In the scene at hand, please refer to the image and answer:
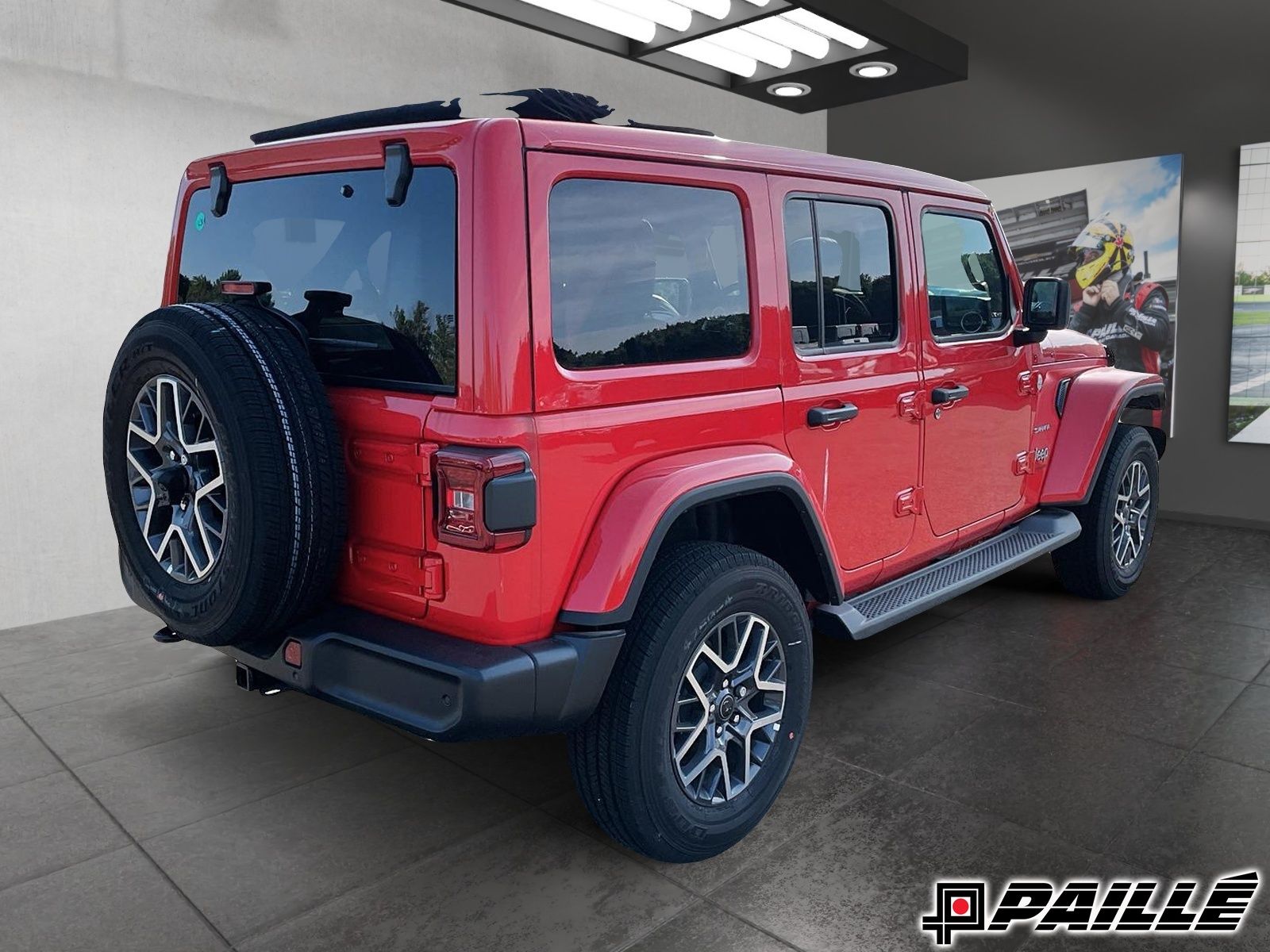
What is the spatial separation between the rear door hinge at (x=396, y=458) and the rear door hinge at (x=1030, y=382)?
2.79 metres

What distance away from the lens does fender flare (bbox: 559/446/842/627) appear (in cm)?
224

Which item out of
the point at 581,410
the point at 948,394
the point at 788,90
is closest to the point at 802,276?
the point at 948,394

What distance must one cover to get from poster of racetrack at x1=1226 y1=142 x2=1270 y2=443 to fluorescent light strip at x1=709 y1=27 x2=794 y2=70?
9.83ft

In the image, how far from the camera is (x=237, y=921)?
230 centimetres

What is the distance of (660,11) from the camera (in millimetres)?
5387

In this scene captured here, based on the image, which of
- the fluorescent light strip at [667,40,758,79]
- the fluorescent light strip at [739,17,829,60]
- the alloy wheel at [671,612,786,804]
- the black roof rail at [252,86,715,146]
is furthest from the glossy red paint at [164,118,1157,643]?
the fluorescent light strip at [667,40,758,79]

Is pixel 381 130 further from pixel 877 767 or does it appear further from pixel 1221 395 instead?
pixel 1221 395

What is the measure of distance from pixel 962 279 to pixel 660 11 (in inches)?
106

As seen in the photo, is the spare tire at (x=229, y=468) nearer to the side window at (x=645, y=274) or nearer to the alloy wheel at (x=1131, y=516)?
the side window at (x=645, y=274)

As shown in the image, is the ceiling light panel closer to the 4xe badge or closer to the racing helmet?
the racing helmet

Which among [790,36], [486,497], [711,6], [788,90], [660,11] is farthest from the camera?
[788,90]

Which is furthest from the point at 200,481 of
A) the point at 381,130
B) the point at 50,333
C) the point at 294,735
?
the point at 50,333

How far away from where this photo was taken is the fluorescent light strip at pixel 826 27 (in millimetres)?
5402

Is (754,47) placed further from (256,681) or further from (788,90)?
(256,681)
